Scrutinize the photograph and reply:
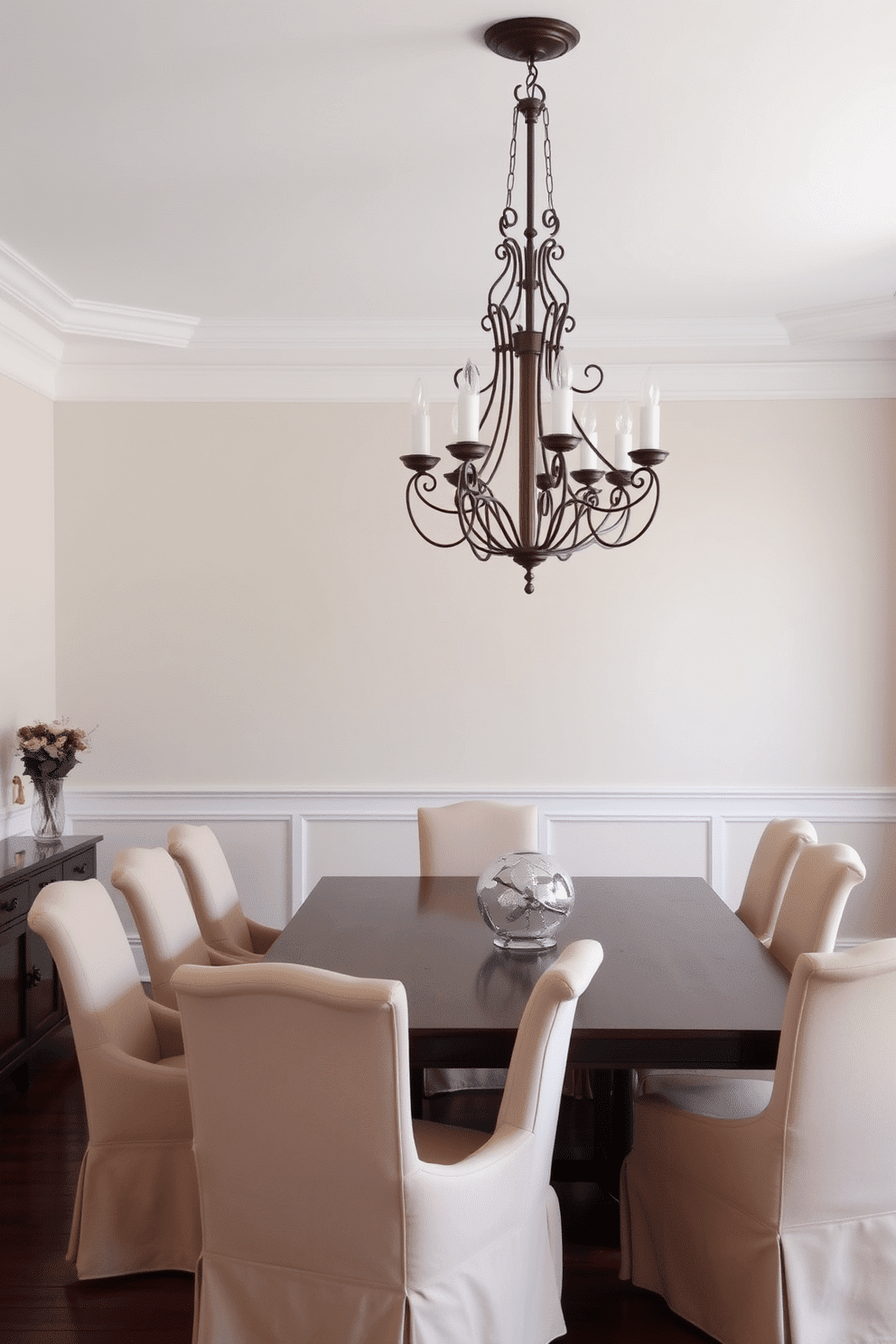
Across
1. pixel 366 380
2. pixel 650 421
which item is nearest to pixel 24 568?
pixel 366 380

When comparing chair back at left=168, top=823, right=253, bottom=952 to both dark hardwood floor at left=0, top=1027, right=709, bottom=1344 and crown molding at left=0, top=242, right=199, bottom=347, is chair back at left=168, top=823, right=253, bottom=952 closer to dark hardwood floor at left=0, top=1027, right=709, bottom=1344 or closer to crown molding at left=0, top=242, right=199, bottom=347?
dark hardwood floor at left=0, top=1027, right=709, bottom=1344

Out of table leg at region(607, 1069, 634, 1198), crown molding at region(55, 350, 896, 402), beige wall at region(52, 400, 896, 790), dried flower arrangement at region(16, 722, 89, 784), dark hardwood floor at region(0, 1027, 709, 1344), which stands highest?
crown molding at region(55, 350, 896, 402)

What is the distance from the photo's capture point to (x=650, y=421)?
2.54 metres

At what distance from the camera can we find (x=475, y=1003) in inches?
95.0

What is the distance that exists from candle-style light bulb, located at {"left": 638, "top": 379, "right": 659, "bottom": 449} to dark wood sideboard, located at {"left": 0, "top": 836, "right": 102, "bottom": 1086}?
2.49m

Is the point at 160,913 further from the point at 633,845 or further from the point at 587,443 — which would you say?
the point at 633,845

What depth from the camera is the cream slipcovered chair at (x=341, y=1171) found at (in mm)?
1871

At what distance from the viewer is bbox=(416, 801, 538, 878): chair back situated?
13.3 ft

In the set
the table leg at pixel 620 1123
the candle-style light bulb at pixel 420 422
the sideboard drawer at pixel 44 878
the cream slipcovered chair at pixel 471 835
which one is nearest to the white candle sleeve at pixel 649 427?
the candle-style light bulb at pixel 420 422

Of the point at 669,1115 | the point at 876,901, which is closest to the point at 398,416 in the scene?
the point at 876,901

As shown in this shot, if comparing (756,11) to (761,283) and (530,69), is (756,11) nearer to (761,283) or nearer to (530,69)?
(530,69)

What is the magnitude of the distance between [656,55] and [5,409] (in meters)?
2.98

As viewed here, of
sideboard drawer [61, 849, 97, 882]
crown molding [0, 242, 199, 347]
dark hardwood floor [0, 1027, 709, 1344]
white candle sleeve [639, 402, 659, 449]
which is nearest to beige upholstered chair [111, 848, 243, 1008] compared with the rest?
dark hardwood floor [0, 1027, 709, 1344]

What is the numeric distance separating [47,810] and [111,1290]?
7.03ft
